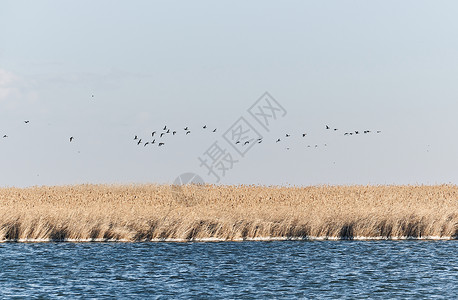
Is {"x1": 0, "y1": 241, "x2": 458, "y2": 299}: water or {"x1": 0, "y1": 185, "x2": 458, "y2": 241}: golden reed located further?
{"x1": 0, "y1": 185, "x2": 458, "y2": 241}: golden reed

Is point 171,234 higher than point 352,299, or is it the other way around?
point 352,299

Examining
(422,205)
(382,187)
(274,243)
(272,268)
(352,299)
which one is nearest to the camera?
(352,299)

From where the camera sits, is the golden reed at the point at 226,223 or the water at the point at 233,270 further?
the golden reed at the point at 226,223

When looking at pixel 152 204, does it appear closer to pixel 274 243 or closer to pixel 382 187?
pixel 274 243

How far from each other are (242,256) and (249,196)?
1584cm

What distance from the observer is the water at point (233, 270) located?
18578mm

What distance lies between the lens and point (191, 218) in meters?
A: 31.9

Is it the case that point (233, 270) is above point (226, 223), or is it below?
above

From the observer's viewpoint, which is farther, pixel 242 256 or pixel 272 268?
pixel 242 256

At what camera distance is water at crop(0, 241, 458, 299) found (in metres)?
18.6

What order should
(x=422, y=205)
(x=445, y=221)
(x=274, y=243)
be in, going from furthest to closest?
1. (x=422, y=205)
2. (x=445, y=221)
3. (x=274, y=243)

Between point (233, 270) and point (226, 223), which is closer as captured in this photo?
point (233, 270)

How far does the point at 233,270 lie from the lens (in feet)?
74.4

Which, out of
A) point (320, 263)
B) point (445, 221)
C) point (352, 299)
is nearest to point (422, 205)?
point (445, 221)
